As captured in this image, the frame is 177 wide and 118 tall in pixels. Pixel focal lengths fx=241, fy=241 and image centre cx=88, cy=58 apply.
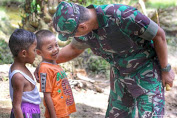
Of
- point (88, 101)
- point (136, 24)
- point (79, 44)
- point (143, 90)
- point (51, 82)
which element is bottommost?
point (88, 101)

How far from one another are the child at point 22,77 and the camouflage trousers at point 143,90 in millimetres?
918

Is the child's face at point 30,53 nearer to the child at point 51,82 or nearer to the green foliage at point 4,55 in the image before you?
the child at point 51,82

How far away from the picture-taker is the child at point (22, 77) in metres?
1.86

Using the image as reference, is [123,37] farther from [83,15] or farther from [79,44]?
[79,44]

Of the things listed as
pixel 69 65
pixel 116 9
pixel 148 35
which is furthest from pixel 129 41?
pixel 69 65

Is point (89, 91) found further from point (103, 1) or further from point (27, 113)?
point (27, 113)

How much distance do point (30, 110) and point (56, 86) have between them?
34cm

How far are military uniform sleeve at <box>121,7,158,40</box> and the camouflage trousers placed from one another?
15.0 inches

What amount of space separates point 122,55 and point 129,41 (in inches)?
7.5

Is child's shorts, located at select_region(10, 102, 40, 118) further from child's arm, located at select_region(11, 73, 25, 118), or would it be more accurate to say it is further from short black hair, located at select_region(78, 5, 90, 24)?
short black hair, located at select_region(78, 5, 90, 24)

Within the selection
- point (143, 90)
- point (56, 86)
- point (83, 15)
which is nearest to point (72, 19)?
point (83, 15)

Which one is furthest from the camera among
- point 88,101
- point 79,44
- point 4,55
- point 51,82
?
point 4,55

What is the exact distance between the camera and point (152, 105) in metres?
2.21

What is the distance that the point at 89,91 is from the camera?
488 cm
